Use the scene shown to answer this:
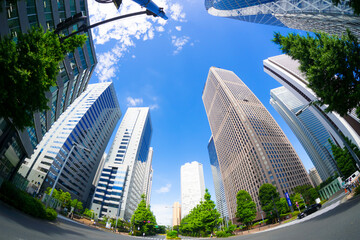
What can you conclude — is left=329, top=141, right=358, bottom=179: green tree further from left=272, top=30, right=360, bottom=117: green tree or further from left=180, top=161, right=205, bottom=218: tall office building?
left=180, top=161, right=205, bottom=218: tall office building

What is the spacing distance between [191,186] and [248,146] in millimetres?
114468

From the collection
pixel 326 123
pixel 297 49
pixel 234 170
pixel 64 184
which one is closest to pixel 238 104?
pixel 234 170

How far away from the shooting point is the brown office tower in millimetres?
68875

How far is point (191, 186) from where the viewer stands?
559 ft

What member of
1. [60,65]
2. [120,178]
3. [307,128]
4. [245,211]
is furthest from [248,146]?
[60,65]

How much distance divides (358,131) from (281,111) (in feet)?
327

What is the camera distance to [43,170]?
52062 mm

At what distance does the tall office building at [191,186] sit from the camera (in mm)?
153375

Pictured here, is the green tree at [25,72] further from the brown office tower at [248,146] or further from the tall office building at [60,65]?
the brown office tower at [248,146]

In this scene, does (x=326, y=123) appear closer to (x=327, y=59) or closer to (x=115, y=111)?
(x=327, y=59)

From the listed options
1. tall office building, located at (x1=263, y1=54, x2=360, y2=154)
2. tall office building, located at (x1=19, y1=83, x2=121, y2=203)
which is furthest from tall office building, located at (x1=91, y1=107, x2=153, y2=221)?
tall office building, located at (x1=263, y1=54, x2=360, y2=154)

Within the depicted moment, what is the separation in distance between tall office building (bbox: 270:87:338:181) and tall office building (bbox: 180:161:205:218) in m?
103

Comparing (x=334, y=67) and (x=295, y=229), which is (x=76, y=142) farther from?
(x=334, y=67)

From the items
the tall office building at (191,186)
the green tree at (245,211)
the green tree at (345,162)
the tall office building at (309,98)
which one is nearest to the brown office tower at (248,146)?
the tall office building at (309,98)
